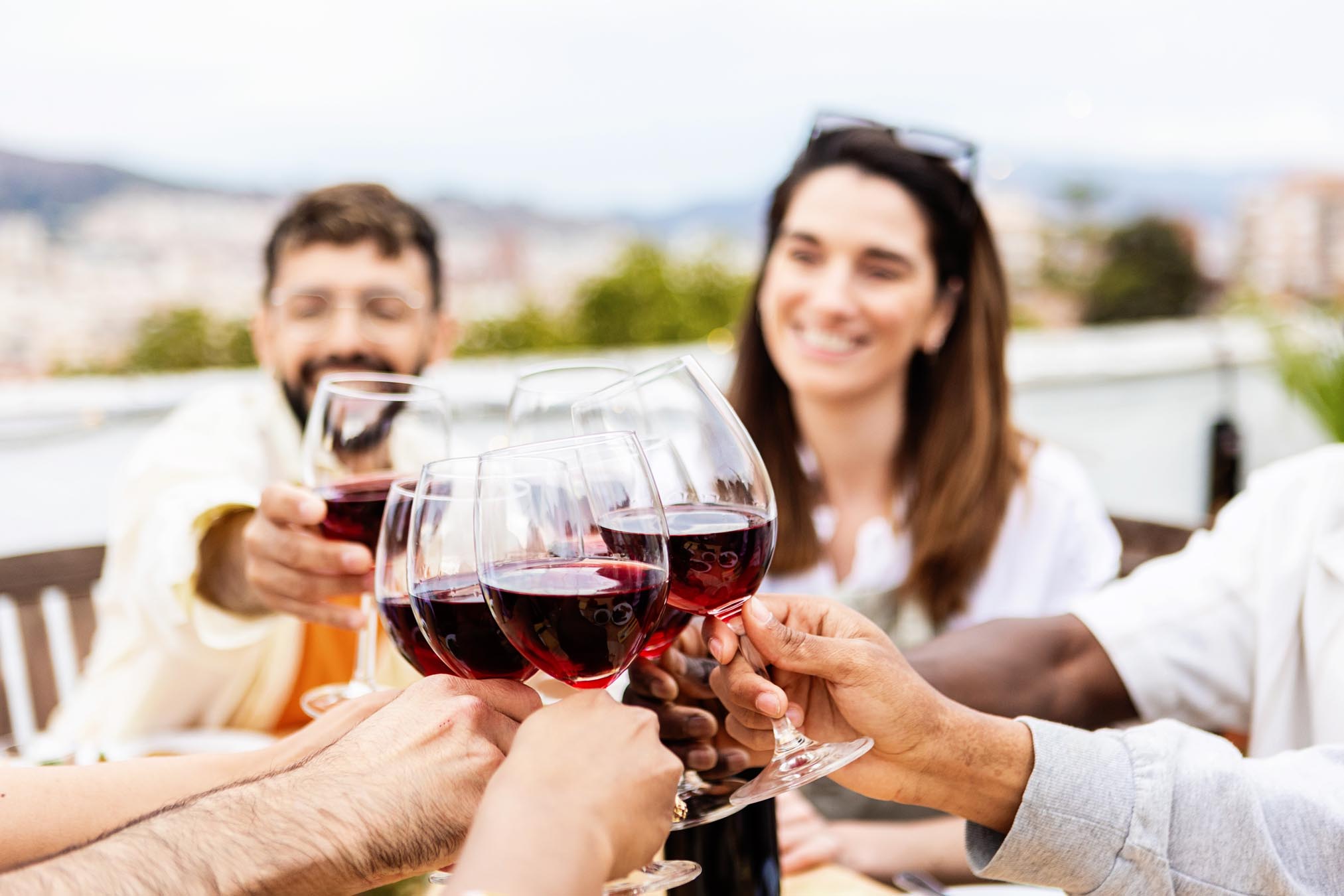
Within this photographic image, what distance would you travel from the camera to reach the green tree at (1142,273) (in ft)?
24.0

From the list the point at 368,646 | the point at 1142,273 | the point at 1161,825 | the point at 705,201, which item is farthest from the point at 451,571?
the point at 1142,273

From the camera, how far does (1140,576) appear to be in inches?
62.9

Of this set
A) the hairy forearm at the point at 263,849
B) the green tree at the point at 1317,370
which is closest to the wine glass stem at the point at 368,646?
the hairy forearm at the point at 263,849

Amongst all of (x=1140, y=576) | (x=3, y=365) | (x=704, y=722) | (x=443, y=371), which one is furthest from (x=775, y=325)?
(x=3, y=365)

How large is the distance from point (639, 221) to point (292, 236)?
226 inches

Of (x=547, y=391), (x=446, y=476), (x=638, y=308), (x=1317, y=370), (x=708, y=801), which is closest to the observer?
(x=446, y=476)

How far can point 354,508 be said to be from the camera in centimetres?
134

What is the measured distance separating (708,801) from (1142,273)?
7.44m

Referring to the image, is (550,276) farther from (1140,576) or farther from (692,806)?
(692,806)

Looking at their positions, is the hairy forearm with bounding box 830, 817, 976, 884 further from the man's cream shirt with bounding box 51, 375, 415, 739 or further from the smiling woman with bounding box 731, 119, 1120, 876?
the man's cream shirt with bounding box 51, 375, 415, 739

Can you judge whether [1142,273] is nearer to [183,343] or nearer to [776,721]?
[183,343]

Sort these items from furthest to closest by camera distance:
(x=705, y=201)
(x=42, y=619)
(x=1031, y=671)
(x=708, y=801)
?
(x=705, y=201) → (x=42, y=619) → (x=1031, y=671) → (x=708, y=801)

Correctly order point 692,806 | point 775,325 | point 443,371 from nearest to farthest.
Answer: point 692,806, point 775,325, point 443,371

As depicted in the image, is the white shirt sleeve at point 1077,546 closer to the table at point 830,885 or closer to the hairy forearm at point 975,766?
the table at point 830,885
